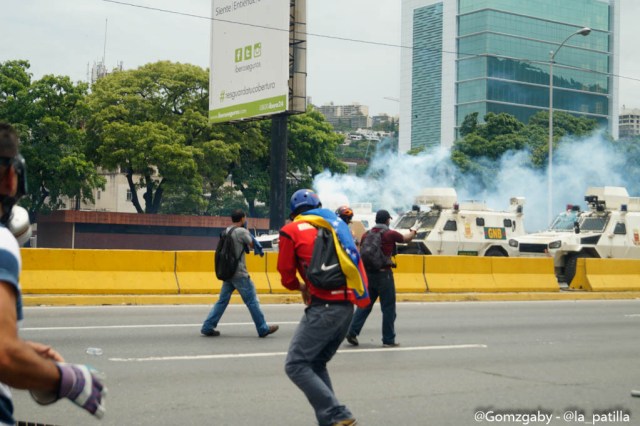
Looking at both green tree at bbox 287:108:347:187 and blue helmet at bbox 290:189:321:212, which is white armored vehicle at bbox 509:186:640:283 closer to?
blue helmet at bbox 290:189:321:212

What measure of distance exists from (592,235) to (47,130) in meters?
29.0

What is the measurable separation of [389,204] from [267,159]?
25.4ft

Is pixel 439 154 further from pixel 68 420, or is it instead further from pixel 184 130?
pixel 68 420

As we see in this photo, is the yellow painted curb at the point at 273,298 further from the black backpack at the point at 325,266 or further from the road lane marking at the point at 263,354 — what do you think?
the black backpack at the point at 325,266

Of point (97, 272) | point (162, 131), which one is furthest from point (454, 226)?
point (162, 131)

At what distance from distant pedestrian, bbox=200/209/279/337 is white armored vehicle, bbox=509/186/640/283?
48.4 ft

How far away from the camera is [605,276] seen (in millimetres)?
21938

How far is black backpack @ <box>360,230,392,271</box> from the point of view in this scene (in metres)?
11.2

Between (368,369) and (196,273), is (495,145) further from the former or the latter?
(368,369)

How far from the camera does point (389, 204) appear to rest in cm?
5269

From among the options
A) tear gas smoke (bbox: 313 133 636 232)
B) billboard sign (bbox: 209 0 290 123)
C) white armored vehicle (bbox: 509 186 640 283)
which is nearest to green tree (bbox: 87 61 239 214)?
tear gas smoke (bbox: 313 133 636 232)

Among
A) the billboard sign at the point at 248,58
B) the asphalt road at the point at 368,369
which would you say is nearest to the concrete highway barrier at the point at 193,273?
Answer: the asphalt road at the point at 368,369

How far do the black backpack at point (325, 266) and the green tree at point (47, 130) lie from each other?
39288 mm

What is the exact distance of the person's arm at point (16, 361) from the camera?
8.12 ft
